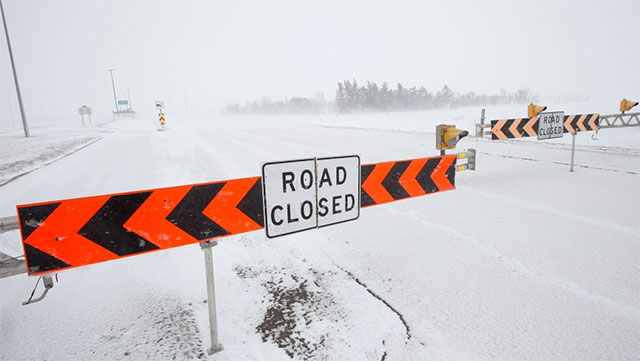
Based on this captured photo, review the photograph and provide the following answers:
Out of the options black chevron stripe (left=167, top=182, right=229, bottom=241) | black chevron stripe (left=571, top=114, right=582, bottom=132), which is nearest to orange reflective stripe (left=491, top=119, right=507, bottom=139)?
black chevron stripe (left=571, top=114, right=582, bottom=132)

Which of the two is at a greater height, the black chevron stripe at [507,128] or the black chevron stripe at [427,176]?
the black chevron stripe at [507,128]

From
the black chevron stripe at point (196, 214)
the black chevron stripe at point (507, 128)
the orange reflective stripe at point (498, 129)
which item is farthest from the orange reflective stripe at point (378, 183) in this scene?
the black chevron stripe at point (507, 128)

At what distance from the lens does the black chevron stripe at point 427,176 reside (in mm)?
3465

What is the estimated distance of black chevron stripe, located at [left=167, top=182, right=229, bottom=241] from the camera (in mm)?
2125

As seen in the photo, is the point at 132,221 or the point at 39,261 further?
the point at 132,221

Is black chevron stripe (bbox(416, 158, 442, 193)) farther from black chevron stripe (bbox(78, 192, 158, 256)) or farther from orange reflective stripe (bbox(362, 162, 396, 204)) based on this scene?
black chevron stripe (bbox(78, 192, 158, 256))

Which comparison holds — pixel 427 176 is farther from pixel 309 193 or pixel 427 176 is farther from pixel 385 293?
pixel 309 193

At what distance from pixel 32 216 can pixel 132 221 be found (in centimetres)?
46

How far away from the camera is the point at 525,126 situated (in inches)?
261

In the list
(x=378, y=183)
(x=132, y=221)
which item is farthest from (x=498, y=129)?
(x=132, y=221)

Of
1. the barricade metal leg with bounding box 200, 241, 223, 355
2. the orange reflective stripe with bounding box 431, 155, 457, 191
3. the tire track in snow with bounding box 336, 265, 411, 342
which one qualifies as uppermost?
the orange reflective stripe with bounding box 431, 155, 457, 191

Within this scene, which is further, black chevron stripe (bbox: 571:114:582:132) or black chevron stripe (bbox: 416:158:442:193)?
black chevron stripe (bbox: 571:114:582:132)

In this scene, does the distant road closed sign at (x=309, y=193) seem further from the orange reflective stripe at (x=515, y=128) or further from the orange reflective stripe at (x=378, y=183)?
the orange reflective stripe at (x=515, y=128)

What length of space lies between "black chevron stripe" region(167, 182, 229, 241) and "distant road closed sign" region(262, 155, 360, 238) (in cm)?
36
